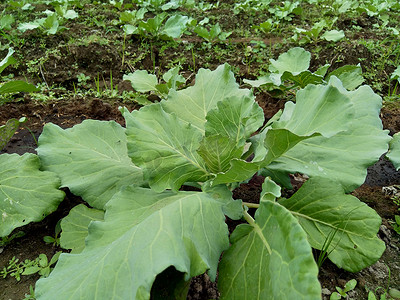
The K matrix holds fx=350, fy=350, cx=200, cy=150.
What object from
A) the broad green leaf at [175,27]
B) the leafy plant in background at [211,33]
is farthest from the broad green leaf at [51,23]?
the leafy plant in background at [211,33]

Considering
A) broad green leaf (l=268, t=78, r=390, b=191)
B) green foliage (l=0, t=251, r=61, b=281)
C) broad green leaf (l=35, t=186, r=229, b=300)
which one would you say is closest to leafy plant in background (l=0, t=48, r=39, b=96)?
green foliage (l=0, t=251, r=61, b=281)

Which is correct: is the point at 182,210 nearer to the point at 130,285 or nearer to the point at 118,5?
the point at 130,285

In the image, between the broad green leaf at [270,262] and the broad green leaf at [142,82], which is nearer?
the broad green leaf at [270,262]

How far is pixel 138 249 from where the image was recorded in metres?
1.15

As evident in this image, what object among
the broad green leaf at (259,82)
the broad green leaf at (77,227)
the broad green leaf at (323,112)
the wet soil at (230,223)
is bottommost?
Result: the wet soil at (230,223)

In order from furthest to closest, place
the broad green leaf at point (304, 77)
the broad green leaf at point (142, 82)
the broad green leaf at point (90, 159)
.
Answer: the broad green leaf at point (142, 82)
the broad green leaf at point (304, 77)
the broad green leaf at point (90, 159)

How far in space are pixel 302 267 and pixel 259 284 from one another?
0.30 metres

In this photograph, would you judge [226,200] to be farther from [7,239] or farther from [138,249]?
[7,239]

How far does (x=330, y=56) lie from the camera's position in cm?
357

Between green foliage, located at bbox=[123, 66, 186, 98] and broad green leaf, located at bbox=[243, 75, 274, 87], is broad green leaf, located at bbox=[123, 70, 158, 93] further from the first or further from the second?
broad green leaf, located at bbox=[243, 75, 274, 87]

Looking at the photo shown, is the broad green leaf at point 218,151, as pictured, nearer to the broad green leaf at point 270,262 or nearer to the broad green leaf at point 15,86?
the broad green leaf at point 270,262

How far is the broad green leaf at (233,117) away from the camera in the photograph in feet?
5.09

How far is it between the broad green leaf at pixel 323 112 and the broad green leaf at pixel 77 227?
100 centimetres

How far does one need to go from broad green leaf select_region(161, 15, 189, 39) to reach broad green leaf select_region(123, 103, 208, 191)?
2572 millimetres
